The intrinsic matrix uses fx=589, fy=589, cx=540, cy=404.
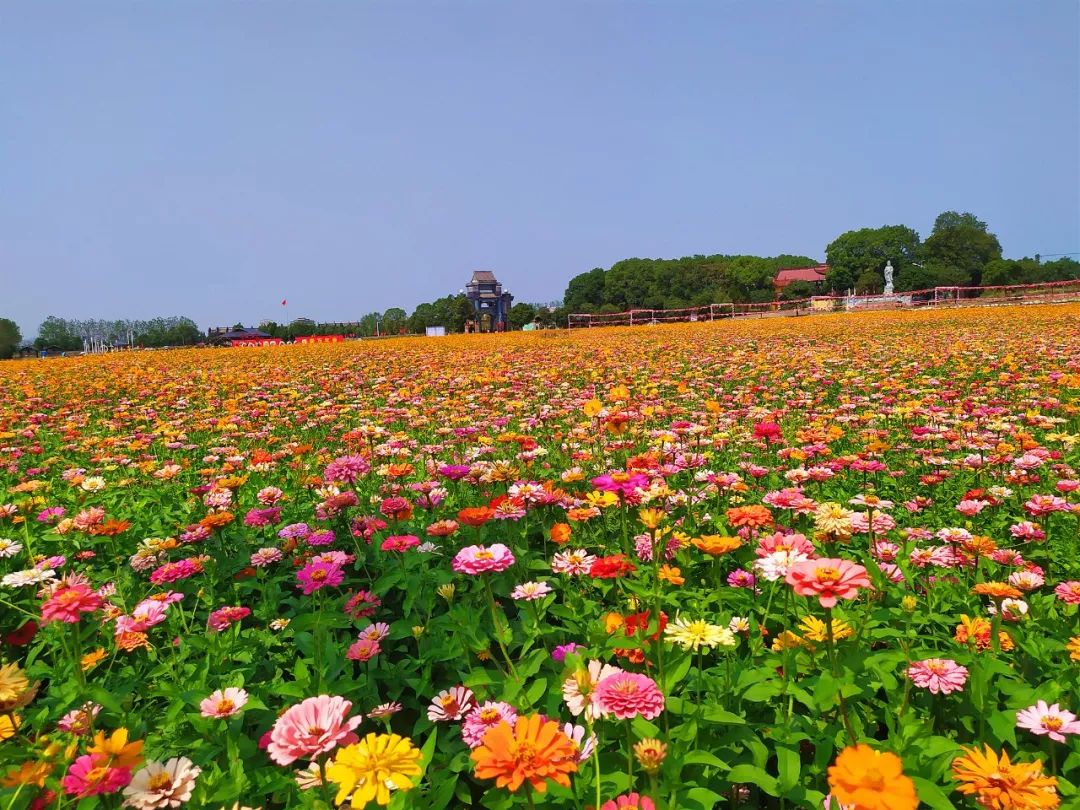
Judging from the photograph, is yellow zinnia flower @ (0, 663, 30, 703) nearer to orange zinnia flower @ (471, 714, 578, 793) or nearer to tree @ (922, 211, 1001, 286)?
orange zinnia flower @ (471, 714, 578, 793)

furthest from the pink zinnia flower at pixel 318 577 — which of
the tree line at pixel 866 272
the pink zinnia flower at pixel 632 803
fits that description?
the tree line at pixel 866 272

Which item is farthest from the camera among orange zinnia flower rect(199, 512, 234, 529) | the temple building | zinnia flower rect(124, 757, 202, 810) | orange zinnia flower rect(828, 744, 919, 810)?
the temple building

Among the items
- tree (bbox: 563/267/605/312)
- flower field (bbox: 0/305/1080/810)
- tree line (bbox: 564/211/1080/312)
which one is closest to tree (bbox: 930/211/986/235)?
tree line (bbox: 564/211/1080/312)

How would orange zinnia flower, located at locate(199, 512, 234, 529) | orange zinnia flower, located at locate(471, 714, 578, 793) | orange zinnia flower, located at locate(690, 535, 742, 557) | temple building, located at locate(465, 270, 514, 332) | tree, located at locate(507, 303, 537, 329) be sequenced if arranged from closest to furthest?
orange zinnia flower, located at locate(471, 714, 578, 793)
orange zinnia flower, located at locate(690, 535, 742, 557)
orange zinnia flower, located at locate(199, 512, 234, 529)
tree, located at locate(507, 303, 537, 329)
temple building, located at locate(465, 270, 514, 332)

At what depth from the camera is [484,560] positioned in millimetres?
1281

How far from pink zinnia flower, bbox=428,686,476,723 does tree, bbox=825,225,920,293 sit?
71.8 metres

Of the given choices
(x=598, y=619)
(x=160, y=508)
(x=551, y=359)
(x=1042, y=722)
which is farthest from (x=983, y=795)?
(x=551, y=359)

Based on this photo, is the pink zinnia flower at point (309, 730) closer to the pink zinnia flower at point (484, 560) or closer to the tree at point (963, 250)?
the pink zinnia flower at point (484, 560)

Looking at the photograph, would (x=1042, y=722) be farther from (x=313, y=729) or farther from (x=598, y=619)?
(x=313, y=729)

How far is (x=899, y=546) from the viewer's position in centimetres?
203

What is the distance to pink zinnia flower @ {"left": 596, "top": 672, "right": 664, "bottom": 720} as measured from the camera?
0.91 meters

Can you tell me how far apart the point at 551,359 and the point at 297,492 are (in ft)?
Result: 20.6

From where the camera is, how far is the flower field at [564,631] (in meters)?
0.95

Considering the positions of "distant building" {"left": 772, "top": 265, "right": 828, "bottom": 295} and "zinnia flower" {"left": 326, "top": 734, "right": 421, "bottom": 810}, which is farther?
"distant building" {"left": 772, "top": 265, "right": 828, "bottom": 295}
